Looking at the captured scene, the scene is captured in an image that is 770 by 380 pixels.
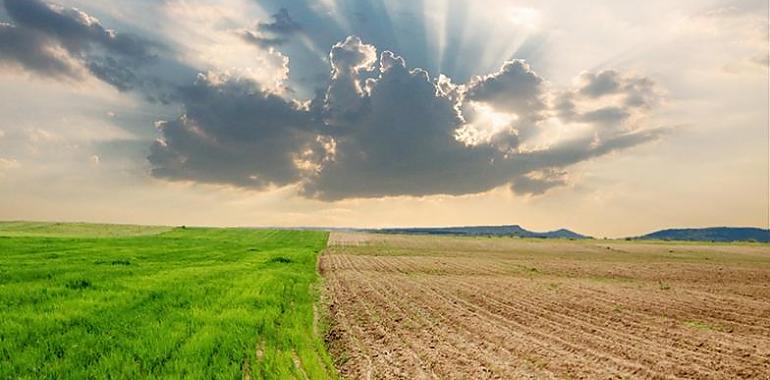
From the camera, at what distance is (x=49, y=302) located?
17.1 meters

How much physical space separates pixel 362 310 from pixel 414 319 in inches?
110

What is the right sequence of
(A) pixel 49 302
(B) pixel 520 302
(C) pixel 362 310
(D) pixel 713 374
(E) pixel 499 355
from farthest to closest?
(B) pixel 520 302, (C) pixel 362 310, (A) pixel 49 302, (E) pixel 499 355, (D) pixel 713 374

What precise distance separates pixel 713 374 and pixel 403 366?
7.63 m

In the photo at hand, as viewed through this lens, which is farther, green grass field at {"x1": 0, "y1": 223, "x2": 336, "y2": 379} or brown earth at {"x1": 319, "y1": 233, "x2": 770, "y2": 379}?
brown earth at {"x1": 319, "y1": 233, "x2": 770, "y2": 379}

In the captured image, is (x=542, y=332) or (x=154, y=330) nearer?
(x=154, y=330)

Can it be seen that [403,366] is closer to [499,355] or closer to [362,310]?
[499,355]

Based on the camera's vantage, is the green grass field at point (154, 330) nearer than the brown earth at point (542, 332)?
Yes

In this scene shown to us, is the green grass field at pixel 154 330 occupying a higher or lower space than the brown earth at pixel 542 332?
higher

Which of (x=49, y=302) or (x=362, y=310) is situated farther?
(x=362, y=310)

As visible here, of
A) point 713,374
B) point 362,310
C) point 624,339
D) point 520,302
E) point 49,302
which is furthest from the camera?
point 520,302

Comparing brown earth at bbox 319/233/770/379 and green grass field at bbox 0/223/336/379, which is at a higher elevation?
green grass field at bbox 0/223/336/379

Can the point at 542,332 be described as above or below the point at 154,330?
below

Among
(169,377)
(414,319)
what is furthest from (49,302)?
(414,319)

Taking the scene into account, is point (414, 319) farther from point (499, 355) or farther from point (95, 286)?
point (95, 286)
